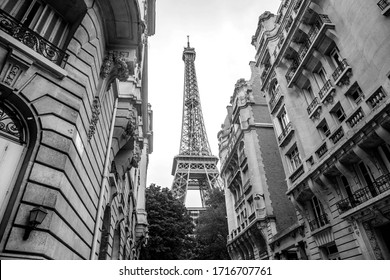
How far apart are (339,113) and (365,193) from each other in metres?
4.72

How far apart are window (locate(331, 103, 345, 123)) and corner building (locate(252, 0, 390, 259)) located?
0.16 ft

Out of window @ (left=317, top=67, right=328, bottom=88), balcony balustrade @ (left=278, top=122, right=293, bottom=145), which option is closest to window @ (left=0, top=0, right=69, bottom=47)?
window @ (left=317, top=67, right=328, bottom=88)

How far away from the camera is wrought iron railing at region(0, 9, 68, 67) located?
539cm

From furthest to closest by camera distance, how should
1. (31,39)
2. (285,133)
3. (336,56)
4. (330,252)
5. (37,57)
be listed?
(285,133)
(336,56)
(330,252)
(31,39)
(37,57)

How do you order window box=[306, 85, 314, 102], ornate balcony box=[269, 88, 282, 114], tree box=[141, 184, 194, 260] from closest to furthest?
window box=[306, 85, 314, 102] < ornate balcony box=[269, 88, 282, 114] < tree box=[141, 184, 194, 260]

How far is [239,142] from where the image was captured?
2834 cm

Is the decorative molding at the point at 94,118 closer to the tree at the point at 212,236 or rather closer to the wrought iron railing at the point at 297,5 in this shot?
the wrought iron railing at the point at 297,5

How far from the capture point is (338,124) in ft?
41.5

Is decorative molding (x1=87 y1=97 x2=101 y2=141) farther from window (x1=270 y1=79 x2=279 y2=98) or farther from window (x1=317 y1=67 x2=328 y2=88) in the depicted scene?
window (x1=270 y1=79 x2=279 y2=98)

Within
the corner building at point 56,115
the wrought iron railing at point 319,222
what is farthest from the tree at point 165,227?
the corner building at point 56,115

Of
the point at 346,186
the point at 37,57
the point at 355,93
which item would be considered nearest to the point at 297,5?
the point at 355,93

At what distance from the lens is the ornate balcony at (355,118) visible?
34.4ft

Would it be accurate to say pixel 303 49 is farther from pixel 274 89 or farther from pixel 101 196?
pixel 101 196

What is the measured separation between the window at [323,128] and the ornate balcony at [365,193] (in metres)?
4.15
